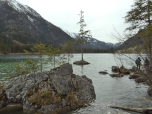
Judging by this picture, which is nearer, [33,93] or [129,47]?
[129,47]

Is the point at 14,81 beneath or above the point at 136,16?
beneath

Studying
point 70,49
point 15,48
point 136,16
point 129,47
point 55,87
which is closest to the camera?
point 129,47

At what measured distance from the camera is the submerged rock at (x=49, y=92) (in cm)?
879

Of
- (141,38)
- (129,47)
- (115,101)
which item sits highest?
(141,38)

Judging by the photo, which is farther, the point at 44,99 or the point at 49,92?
the point at 49,92

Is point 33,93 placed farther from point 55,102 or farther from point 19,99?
point 55,102

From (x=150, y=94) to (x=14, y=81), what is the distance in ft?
48.1

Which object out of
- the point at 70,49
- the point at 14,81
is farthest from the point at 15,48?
the point at 14,81

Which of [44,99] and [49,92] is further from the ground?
[49,92]

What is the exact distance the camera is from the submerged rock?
346 inches

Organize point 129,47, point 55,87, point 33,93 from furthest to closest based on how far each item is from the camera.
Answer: point 55,87 → point 33,93 → point 129,47

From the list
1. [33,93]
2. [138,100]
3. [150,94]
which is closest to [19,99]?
[33,93]

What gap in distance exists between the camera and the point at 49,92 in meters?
9.24

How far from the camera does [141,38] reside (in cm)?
763
